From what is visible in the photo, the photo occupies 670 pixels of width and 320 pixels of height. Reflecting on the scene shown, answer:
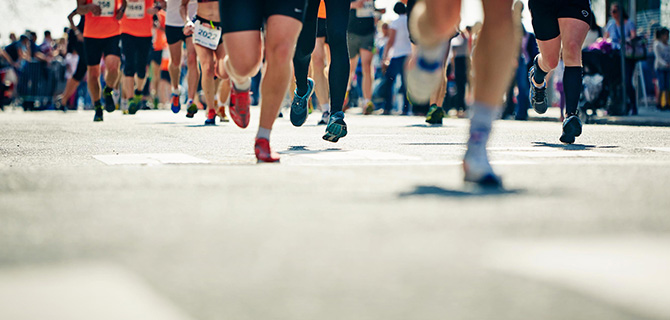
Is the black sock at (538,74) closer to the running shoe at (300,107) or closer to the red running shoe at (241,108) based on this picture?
the running shoe at (300,107)

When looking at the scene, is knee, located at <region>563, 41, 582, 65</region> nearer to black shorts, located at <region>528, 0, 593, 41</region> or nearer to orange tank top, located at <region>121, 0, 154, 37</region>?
black shorts, located at <region>528, 0, 593, 41</region>

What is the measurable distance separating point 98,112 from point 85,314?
38.8ft

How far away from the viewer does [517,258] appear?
2.32 metres

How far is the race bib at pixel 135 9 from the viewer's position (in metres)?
14.2

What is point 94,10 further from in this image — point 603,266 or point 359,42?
point 603,266

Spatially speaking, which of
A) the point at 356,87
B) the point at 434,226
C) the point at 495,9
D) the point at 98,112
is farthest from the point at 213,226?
the point at 356,87

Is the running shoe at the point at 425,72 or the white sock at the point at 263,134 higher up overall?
the running shoe at the point at 425,72

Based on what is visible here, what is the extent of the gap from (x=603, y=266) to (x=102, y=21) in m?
11.2

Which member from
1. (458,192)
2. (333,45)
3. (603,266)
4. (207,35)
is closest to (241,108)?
(333,45)

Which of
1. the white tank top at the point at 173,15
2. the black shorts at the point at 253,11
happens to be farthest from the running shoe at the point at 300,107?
the white tank top at the point at 173,15

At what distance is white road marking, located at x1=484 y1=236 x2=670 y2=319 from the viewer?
1.94 metres

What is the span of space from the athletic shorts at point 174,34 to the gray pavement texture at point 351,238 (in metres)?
9.09

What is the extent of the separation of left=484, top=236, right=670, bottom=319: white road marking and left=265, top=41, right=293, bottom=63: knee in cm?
305

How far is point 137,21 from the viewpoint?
1456 cm
